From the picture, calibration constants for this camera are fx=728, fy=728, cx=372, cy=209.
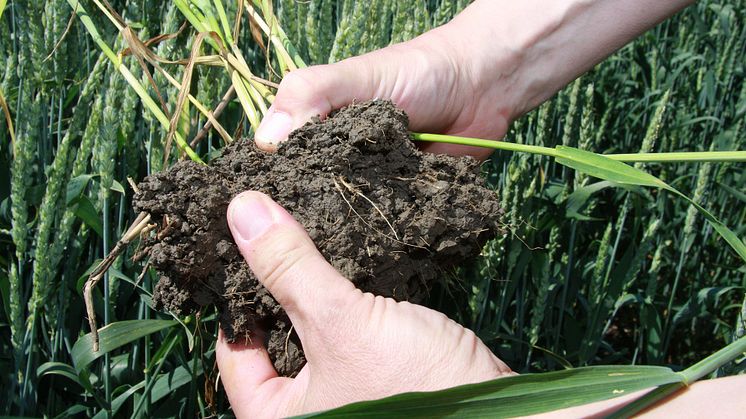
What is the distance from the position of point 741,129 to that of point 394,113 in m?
1.80

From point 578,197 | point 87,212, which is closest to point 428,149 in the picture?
point 578,197

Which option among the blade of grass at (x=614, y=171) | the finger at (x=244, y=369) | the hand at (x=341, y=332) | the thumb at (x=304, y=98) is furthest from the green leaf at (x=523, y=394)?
the thumb at (x=304, y=98)

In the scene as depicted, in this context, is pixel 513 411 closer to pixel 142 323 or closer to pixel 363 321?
pixel 363 321

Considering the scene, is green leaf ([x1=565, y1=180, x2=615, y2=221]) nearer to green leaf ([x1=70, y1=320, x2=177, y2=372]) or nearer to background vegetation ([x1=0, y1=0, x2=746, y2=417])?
background vegetation ([x1=0, y1=0, x2=746, y2=417])

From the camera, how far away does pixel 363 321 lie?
2.84 ft

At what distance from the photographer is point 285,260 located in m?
0.92

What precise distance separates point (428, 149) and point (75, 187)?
0.63 metres

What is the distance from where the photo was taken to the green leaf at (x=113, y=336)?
1154 millimetres

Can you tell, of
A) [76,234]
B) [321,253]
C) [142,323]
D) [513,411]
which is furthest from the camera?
[76,234]

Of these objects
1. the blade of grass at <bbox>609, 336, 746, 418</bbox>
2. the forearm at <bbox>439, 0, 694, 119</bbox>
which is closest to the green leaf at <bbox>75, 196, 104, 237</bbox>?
the forearm at <bbox>439, 0, 694, 119</bbox>

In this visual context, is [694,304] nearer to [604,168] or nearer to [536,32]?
[536,32]

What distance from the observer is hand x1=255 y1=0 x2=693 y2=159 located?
4.26ft

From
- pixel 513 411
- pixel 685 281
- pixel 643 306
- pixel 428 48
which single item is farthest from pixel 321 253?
pixel 685 281

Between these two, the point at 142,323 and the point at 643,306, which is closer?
the point at 142,323
